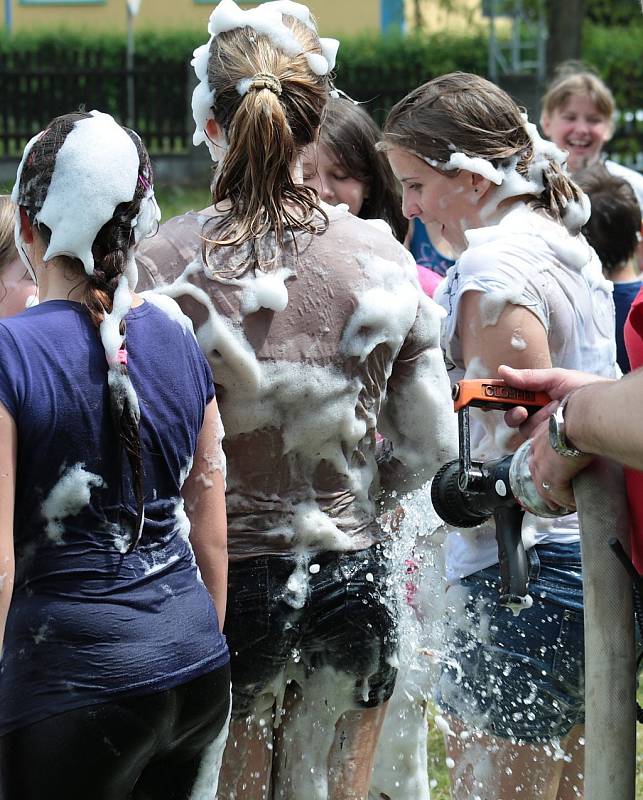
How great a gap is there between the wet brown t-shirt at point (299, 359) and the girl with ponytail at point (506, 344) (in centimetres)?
22

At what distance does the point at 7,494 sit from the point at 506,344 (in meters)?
1.15

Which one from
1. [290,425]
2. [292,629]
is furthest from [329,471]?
[292,629]

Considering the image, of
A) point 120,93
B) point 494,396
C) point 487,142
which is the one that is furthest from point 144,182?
point 120,93

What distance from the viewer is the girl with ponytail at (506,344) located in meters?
2.57

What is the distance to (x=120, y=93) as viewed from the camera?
679 inches

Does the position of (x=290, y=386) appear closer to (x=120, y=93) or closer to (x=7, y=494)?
(x=7, y=494)

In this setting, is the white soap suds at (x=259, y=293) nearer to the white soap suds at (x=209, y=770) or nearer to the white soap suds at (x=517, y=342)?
the white soap suds at (x=517, y=342)

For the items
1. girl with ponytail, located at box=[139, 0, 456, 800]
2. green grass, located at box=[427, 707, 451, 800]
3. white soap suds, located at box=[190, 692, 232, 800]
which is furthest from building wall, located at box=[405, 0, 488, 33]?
white soap suds, located at box=[190, 692, 232, 800]

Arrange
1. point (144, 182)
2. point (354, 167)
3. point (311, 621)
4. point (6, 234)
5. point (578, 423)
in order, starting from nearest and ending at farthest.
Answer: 1. point (578, 423)
2. point (144, 182)
3. point (311, 621)
4. point (6, 234)
5. point (354, 167)

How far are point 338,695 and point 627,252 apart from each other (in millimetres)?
2381

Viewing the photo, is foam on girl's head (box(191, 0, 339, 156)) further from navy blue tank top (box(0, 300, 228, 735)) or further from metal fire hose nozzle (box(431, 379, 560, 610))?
metal fire hose nozzle (box(431, 379, 560, 610))

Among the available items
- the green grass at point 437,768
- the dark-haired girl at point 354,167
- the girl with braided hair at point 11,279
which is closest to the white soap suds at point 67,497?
the girl with braided hair at point 11,279

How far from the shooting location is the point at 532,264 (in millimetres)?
2604

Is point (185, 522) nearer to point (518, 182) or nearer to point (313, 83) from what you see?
point (313, 83)
